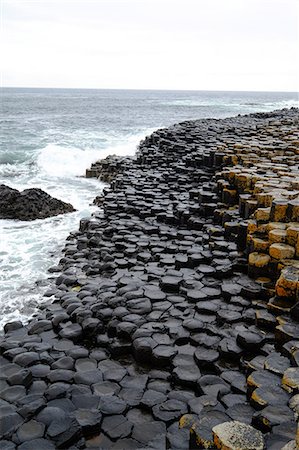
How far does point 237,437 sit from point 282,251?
8.25 feet

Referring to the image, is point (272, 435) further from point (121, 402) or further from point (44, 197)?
point (44, 197)

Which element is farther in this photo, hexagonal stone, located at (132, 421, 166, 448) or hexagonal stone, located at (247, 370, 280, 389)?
hexagonal stone, located at (247, 370, 280, 389)

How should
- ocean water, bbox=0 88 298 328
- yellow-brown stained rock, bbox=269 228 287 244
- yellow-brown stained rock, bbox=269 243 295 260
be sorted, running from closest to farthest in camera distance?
yellow-brown stained rock, bbox=269 243 295 260 → yellow-brown stained rock, bbox=269 228 287 244 → ocean water, bbox=0 88 298 328

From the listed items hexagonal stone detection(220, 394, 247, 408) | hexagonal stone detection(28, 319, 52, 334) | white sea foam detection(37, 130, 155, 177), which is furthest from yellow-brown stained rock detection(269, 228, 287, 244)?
white sea foam detection(37, 130, 155, 177)

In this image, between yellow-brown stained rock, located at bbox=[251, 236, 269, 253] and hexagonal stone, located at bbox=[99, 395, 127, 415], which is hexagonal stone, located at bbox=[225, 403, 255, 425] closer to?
hexagonal stone, located at bbox=[99, 395, 127, 415]

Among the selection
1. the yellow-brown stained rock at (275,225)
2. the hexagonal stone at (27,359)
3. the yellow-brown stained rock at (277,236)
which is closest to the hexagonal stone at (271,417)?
the hexagonal stone at (27,359)

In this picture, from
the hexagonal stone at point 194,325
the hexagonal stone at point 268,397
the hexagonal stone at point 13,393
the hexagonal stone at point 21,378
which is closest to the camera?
the hexagonal stone at point 268,397

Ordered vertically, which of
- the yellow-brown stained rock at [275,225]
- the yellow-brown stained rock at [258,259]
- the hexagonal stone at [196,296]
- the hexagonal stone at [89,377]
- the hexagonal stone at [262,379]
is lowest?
the hexagonal stone at [89,377]

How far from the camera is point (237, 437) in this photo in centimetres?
251

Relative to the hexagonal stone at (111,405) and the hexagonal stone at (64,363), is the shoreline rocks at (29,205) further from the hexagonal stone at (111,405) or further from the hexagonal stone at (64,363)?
the hexagonal stone at (111,405)

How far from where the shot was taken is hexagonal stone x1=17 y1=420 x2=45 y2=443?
10.0 feet

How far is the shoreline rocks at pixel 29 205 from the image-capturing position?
34.3ft

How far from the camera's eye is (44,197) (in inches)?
440

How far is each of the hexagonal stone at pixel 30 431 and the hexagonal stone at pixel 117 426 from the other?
0.47m
